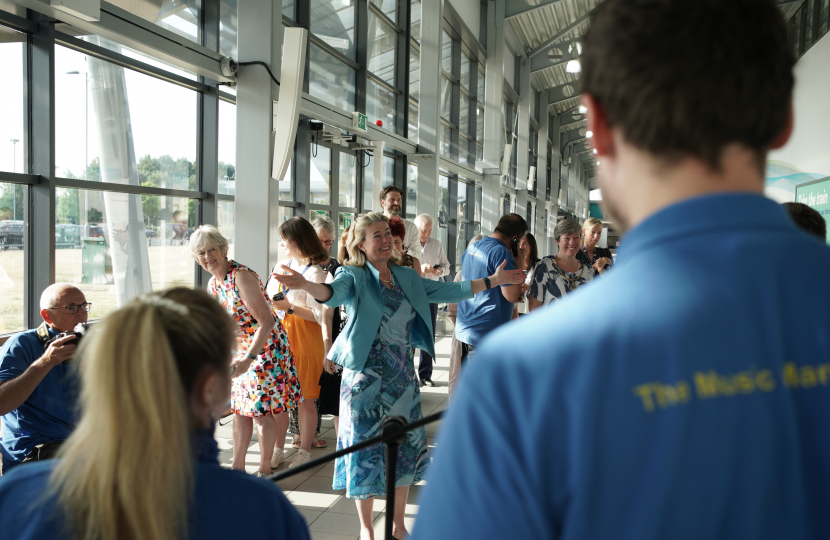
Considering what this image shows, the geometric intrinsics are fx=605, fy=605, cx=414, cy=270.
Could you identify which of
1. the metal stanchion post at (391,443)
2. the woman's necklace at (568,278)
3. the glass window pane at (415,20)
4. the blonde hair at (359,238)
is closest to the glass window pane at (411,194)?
the glass window pane at (415,20)

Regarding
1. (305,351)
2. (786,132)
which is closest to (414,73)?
(305,351)

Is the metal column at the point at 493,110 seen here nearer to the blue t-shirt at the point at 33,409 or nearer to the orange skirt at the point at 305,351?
the orange skirt at the point at 305,351

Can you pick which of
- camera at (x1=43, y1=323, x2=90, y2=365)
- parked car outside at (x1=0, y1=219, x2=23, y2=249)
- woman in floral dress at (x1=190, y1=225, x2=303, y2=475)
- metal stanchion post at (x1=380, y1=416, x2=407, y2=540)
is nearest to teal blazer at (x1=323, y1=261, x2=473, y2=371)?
woman in floral dress at (x1=190, y1=225, x2=303, y2=475)

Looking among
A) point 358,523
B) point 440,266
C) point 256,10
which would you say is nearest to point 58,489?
point 358,523

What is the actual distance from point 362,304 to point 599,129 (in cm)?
249

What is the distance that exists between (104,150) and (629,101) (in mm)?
4656

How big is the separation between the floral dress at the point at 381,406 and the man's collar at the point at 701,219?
2.54 meters

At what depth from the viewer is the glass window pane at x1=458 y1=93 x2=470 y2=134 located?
45.7ft

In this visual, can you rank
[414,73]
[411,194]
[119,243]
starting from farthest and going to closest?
[411,194] < [414,73] < [119,243]

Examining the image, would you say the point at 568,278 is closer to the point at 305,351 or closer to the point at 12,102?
the point at 305,351

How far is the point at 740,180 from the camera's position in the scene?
0.53 metres

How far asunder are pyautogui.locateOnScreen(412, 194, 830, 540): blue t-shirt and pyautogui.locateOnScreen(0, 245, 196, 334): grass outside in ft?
9.87

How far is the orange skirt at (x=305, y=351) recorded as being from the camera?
4449 mm

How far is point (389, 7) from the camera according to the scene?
32.1 feet
